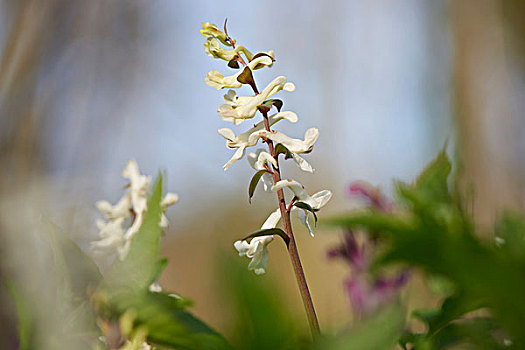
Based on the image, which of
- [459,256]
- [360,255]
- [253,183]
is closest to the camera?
[459,256]

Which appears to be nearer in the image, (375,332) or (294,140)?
(375,332)

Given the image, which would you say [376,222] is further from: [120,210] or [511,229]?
[120,210]

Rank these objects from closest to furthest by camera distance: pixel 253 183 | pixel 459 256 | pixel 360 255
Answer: pixel 459 256 < pixel 253 183 < pixel 360 255

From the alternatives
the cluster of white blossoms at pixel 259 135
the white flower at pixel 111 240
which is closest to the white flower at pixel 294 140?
the cluster of white blossoms at pixel 259 135

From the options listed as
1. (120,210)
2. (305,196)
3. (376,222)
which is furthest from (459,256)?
(120,210)

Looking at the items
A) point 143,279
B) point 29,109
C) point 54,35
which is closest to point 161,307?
point 143,279

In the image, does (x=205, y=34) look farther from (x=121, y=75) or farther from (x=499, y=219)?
(x=121, y=75)

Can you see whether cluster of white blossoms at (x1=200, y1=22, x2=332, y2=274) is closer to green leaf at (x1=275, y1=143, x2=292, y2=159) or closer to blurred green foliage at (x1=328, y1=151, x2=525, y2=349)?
green leaf at (x1=275, y1=143, x2=292, y2=159)
